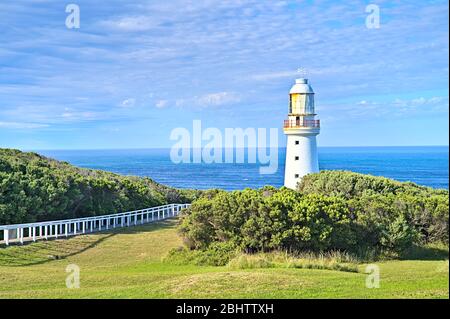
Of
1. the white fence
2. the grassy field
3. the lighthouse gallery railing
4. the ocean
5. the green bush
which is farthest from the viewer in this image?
the ocean

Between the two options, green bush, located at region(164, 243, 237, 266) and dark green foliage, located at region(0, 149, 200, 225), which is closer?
green bush, located at region(164, 243, 237, 266)

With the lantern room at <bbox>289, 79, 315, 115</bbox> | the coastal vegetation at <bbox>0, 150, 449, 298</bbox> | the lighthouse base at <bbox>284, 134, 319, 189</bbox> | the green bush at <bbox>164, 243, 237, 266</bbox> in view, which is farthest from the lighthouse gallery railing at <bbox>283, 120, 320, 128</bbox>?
the green bush at <bbox>164, 243, 237, 266</bbox>

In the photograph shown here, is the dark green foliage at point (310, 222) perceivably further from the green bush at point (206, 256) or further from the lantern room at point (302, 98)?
the lantern room at point (302, 98)

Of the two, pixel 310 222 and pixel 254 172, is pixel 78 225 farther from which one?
pixel 254 172

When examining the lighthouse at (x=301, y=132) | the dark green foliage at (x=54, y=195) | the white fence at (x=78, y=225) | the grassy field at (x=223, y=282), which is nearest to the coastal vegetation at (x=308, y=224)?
the grassy field at (x=223, y=282)

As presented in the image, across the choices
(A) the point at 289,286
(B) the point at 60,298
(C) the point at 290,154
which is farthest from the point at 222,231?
(C) the point at 290,154

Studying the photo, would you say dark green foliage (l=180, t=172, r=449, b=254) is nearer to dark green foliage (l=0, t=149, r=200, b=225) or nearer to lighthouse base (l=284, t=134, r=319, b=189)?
dark green foliage (l=0, t=149, r=200, b=225)

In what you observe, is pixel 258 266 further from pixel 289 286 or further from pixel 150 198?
pixel 150 198
